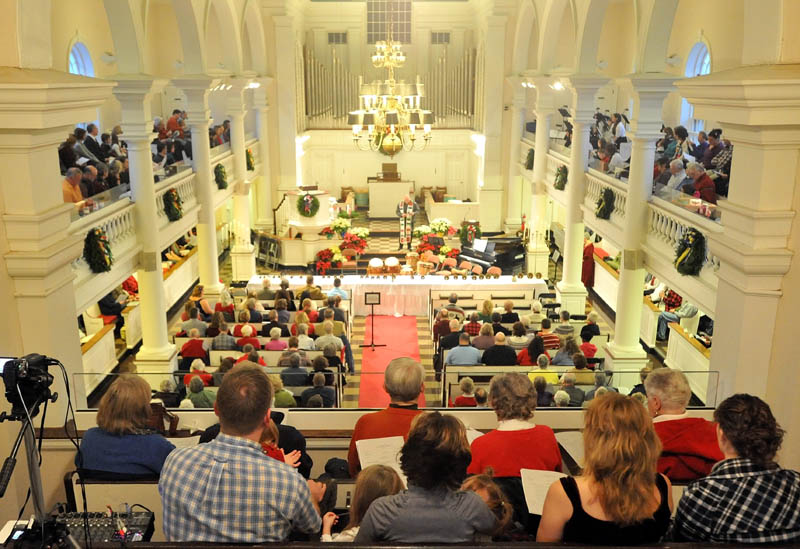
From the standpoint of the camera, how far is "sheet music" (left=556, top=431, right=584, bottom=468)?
4.57 meters

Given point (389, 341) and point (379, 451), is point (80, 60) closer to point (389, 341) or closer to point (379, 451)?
point (389, 341)

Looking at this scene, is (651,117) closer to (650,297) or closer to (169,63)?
(650,297)

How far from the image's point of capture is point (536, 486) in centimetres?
355

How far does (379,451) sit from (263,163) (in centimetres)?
1880

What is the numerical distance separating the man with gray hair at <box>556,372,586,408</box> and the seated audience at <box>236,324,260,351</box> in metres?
4.81

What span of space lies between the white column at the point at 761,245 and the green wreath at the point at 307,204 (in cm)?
1413

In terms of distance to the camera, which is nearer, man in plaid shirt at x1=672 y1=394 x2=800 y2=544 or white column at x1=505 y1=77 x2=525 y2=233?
man in plaid shirt at x1=672 y1=394 x2=800 y2=544

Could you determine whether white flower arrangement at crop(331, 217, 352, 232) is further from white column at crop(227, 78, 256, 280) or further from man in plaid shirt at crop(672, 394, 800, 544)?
man in plaid shirt at crop(672, 394, 800, 544)

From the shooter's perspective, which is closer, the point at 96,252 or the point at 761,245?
the point at 761,245

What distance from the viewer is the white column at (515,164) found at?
21.0 meters

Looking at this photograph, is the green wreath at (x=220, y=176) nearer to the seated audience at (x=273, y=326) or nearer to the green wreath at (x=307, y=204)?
the green wreath at (x=307, y=204)

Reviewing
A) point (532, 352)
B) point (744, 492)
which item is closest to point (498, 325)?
Answer: point (532, 352)

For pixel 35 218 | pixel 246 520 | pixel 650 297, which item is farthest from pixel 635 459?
pixel 650 297

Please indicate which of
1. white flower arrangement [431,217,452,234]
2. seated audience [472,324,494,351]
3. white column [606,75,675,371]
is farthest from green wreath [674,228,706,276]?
white flower arrangement [431,217,452,234]
